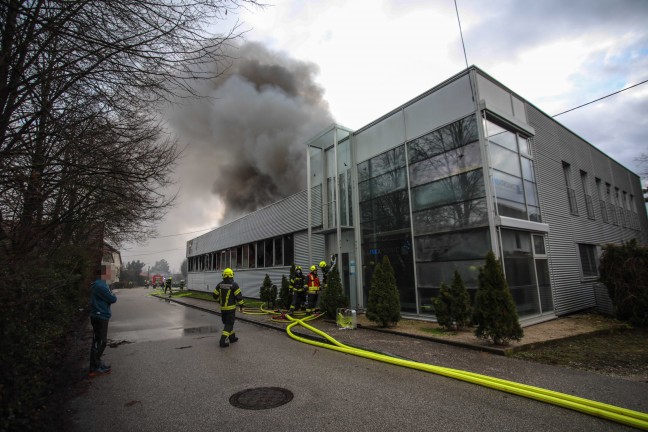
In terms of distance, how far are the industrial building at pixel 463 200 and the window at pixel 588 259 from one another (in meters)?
0.09

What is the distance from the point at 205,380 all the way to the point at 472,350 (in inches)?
198

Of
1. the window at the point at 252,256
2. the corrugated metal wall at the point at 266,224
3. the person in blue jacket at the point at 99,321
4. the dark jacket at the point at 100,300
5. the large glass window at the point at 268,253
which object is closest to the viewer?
the person in blue jacket at the point at 99,321

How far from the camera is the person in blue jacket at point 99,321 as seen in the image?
5.63m

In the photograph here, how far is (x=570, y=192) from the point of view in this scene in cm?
1280

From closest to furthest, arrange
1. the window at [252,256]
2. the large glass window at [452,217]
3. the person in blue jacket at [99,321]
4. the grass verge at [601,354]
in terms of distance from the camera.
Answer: the grass verge at [601,354], the person in blue jacket at [99,321], the large glass window at [452,217], the window at [252,256]

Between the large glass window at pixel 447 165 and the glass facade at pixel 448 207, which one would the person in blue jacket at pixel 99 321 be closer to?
the glass facade at pixel 448 207

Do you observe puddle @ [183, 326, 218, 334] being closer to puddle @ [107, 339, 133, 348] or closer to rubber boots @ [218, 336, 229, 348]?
puddle @ [107, 339, 133, 348]

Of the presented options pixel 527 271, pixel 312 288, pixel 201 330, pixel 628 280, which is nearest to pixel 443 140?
pixel 527 271

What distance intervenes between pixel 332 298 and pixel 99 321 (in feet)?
21.2

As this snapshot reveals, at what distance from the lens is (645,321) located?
904 cm

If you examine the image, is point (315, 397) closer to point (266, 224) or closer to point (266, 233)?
point (266, 233)

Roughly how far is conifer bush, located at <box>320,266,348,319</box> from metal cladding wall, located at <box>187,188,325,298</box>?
11.6 ft

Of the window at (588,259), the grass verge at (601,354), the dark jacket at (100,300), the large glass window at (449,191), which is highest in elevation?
the large glass window at (449,191)

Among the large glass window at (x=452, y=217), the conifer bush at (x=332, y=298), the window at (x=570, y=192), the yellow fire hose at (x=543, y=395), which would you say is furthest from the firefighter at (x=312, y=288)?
the window at (x=570, y=192)
